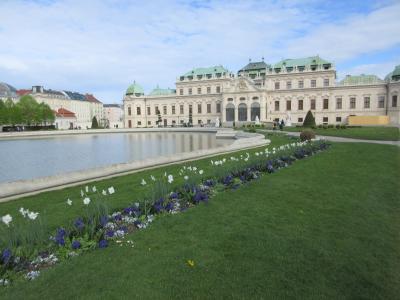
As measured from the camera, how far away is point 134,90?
282ft

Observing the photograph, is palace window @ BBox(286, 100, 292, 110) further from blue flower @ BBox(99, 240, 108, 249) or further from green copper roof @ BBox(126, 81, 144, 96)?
blue flower @ BBox(99, 240, 108, 249)

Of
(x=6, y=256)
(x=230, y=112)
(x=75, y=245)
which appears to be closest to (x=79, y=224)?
(x=75, y=245)

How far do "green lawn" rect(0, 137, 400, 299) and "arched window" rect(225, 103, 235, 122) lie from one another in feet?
211

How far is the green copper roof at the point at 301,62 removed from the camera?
6662cm

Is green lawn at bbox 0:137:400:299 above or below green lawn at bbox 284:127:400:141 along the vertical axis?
below

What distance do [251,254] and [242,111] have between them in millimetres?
66804

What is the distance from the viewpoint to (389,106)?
2373 inches

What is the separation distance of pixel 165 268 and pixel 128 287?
1.88 feet

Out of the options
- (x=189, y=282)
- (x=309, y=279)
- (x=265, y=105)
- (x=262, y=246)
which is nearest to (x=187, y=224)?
(x=262, y=246)

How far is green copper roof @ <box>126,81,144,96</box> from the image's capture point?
85938mm

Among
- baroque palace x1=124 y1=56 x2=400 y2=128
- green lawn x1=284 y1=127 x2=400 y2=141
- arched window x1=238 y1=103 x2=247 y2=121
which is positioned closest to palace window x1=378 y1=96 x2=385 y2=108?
baroque palace x1=124 y1=56 x2=400 y2=128

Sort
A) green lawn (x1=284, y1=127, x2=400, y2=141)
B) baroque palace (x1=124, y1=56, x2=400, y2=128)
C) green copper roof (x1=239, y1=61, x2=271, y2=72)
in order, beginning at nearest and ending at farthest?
green lawn (x1=284, y1=127, x2=400, y2=141) → baroque palace (x1=124, y1=56, x2=400, y2=128) → green copper roof (x1=239, y1=61, x2=271, y2=72)

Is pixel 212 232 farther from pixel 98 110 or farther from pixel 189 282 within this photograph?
pixel 98 110

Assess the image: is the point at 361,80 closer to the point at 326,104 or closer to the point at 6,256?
the point at 326,104
